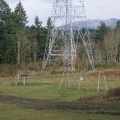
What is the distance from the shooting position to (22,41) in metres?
96.2

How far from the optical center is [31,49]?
111250mm

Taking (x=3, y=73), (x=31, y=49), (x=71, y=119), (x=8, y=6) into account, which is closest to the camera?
(x=71, y=119)

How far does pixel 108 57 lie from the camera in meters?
124

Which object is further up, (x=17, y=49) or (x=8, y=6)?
(x=8, y=6)

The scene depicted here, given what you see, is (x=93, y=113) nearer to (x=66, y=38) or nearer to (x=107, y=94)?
(x=107, y=94)

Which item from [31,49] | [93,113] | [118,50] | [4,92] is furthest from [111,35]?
[93,113]

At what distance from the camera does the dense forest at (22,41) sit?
93438mm

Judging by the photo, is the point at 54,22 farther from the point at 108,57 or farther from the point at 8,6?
the point at 108,57

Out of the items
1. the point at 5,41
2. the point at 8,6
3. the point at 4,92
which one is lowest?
the point at 4,92

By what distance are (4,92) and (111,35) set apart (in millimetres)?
79550

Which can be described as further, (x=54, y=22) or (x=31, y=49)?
(x=31, y=49)

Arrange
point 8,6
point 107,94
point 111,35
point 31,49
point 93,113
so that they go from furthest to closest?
point 111,35 < point 31,49 < point 8,6 < point 107,94 < point 93,113

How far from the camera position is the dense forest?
9344 centimetres

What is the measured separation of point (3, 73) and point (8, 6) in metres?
27.1
